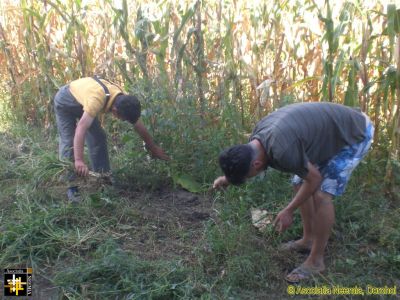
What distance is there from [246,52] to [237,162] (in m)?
2.28

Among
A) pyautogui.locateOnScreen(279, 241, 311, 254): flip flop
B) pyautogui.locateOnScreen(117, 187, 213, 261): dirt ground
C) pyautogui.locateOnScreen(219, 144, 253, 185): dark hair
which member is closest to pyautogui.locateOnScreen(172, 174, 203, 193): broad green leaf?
pyautogui.locateOnScreen(117, 187, 213, 261): dirt ground

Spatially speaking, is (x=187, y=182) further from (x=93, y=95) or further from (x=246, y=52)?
(x=246, y=52)

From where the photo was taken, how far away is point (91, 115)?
3.55 m

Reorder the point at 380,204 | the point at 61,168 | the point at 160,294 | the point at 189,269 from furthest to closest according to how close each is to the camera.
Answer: the point at 61,168 → the point at 380,204 → the point at 189,269 → the point at 160,294

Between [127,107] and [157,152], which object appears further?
[157,152]

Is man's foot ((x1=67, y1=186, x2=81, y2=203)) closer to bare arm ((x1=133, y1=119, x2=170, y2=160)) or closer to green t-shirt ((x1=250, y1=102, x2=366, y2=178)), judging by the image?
bare arm ((x1=133, y1=119, x2=170, y2=160))

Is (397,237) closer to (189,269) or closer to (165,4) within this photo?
(189,269)

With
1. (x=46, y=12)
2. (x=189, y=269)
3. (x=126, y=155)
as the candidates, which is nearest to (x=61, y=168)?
(x=126, y=155)

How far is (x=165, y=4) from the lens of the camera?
4324 millimetres

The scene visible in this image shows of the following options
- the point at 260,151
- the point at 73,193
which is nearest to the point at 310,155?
the point at 260,151

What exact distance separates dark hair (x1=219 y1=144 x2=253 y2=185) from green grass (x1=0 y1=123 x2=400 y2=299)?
71cm

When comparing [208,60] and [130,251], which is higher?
[208,60]

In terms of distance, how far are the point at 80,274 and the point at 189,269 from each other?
0.66 meters

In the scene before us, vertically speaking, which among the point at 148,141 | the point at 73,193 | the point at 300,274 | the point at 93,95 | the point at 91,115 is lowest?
the point at 300,274
